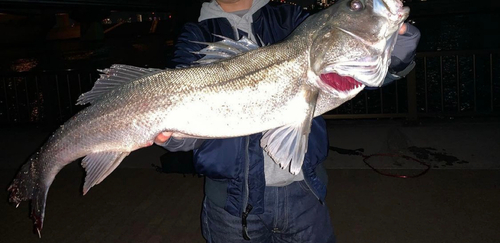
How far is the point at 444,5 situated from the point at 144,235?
156ft

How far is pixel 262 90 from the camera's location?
255 cm

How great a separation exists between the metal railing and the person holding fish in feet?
13.8

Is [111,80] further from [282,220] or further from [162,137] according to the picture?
[282,220]

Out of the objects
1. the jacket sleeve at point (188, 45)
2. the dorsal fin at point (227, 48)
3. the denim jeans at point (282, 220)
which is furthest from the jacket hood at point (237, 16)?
the denim jeans at point (282, 220)

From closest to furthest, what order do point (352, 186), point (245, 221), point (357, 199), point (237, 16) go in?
point (245, 221), point (237, 16), point (357, 199), point (352, 186)

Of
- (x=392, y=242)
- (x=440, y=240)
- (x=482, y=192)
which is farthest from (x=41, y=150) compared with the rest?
(x=482, y=192)

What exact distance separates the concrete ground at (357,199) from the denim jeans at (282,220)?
4.52ft

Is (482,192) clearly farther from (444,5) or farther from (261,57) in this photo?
(444,5)

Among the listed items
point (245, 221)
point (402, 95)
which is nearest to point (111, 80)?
point (245, 221)

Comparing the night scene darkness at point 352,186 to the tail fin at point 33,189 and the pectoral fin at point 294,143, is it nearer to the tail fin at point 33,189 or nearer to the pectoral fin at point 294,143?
the tail fin at point 33,189

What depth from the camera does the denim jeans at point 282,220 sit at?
2.67 m

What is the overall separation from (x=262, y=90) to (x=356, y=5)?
77 cm

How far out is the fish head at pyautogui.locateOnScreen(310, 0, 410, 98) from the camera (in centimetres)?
236

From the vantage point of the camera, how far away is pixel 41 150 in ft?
9.41
